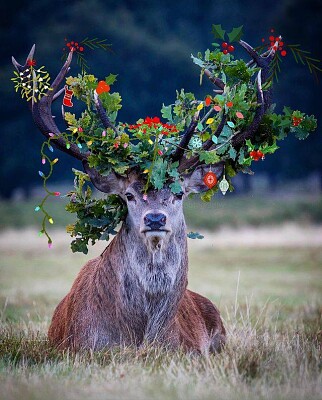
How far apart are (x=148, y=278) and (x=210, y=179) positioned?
0.77 meters

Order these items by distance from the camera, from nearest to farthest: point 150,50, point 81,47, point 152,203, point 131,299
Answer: point 152,203 → point 131,299 → point 81,47 → point 150,50

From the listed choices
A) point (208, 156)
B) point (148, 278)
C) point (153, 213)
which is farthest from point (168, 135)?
point (148, 278)

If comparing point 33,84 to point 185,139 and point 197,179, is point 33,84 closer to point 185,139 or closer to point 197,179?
point 185,139

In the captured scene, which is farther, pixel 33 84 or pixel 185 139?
pixel 33 84

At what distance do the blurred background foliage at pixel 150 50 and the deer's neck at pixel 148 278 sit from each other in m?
13.3

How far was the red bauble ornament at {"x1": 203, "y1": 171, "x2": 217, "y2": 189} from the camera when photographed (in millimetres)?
6414

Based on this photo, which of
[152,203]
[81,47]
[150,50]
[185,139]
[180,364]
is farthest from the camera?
[150,50]

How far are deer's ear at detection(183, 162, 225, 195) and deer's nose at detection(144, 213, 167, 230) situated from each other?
0.55 meters

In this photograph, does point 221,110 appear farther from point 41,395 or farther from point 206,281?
point 206,281

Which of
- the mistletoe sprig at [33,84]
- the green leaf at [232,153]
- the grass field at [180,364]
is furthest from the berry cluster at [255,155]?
the mistletoe sprig at [33,84]

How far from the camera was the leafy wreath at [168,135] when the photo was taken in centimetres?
624

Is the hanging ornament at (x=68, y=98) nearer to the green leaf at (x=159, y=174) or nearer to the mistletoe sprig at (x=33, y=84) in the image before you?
the mistletoe sprig at (x=33, y=84)

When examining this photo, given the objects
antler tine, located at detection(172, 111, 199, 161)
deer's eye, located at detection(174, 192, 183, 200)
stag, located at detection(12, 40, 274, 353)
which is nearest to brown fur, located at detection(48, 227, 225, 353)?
stag, located at detection(12, 40, 274, 353)

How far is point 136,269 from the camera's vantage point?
6.27 metres
